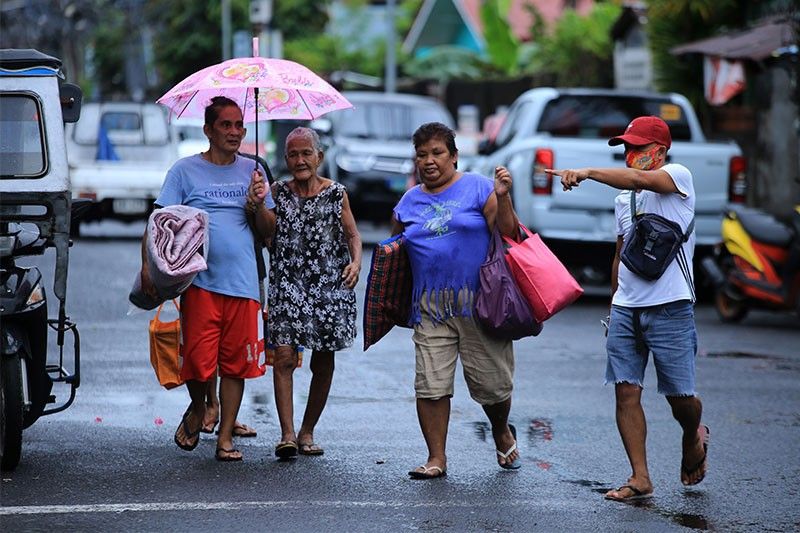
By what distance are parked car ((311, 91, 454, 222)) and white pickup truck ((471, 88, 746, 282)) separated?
5.22 metres

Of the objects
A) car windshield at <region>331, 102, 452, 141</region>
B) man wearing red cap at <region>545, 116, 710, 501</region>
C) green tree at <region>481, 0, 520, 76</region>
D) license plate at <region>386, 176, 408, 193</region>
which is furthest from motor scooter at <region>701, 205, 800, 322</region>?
green tree at <region>481, 0, 520, 76</region>

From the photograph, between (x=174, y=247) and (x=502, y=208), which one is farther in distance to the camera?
(x=174, y=247)

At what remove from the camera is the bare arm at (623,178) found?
656 cm

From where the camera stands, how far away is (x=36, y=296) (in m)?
7.54

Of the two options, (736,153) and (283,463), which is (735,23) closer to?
(736,153)

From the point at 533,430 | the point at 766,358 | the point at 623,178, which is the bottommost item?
the point at 766,358

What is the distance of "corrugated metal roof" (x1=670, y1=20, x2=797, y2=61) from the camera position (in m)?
17.8

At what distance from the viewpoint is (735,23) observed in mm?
23750

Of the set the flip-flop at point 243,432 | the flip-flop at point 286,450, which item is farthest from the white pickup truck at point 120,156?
the flip-flop at point 286,450

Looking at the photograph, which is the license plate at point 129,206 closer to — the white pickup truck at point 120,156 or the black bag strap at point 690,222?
the white pickup truck at point 120,156

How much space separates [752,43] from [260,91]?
11.0 metres

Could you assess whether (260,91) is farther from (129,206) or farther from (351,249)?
(129,206)

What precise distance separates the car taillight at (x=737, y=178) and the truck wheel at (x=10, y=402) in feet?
31.9

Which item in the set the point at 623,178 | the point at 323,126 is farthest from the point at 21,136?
the point at 323,126
